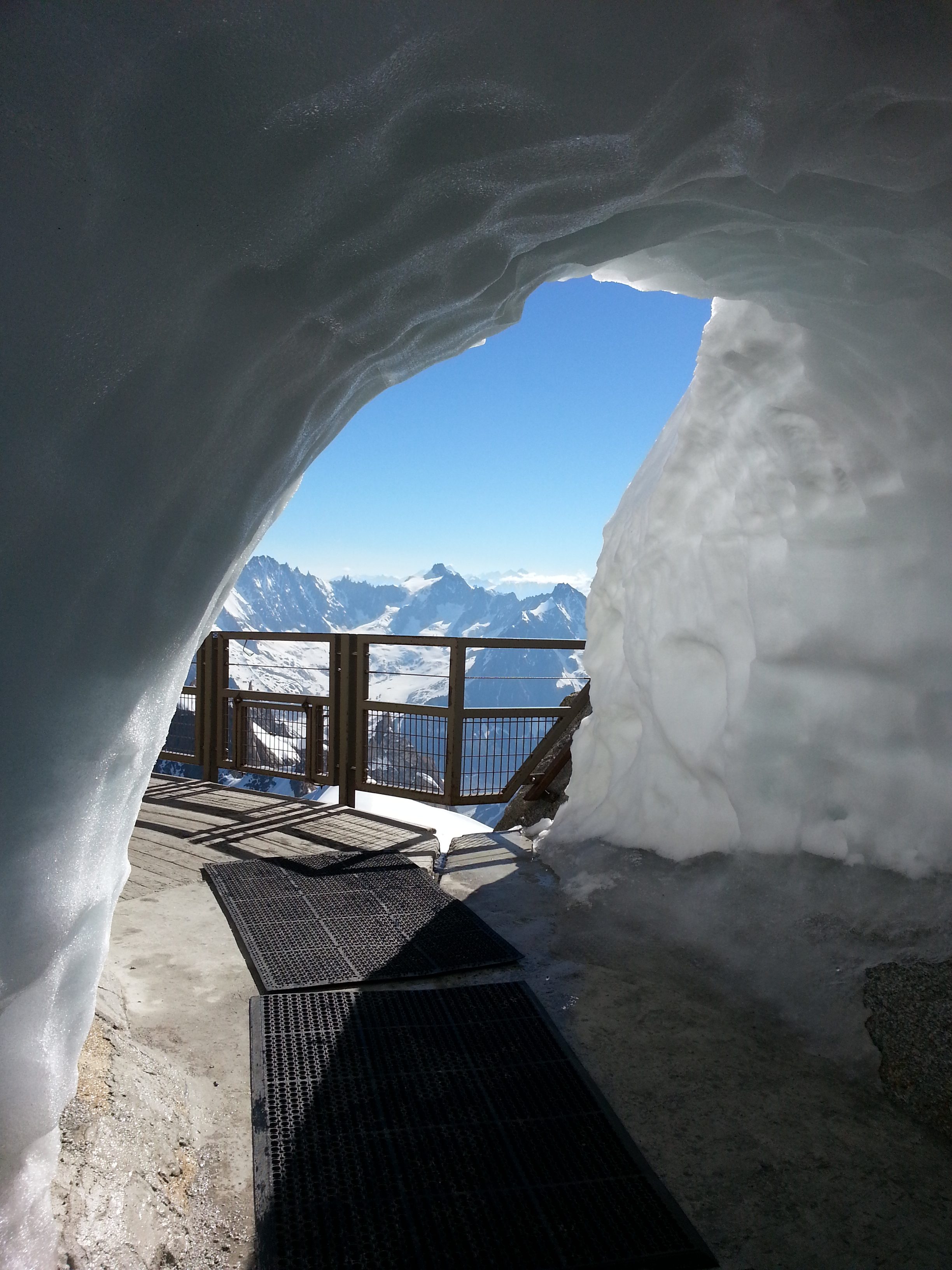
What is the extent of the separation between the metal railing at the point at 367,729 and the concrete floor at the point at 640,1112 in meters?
2.67

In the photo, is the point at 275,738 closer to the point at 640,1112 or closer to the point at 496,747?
the point at 496,747

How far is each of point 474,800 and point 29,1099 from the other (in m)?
5.08

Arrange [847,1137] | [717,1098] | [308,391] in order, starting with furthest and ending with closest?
[717,1098]
[847,1137]
[308,391]

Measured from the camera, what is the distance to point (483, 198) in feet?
7.84

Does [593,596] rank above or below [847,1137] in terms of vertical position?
above

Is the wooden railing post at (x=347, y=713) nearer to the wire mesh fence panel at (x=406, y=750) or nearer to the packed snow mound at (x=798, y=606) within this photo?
the wire mesh fence panel at (x=406, y=750)

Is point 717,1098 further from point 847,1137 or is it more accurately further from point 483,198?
point 483,198

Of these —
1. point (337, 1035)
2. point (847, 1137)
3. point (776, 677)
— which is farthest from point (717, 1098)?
point (776, 677)

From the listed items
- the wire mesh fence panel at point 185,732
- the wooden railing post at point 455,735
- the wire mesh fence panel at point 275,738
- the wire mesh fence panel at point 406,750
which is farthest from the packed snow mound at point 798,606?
the wire mesh fence panel at point 185,732

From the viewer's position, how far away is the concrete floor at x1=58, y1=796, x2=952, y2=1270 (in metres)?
2.23

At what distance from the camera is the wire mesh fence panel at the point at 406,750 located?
6926 mm

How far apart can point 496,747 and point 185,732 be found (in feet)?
10.0

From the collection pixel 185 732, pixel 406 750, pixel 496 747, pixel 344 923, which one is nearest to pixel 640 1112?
pixel 344 923

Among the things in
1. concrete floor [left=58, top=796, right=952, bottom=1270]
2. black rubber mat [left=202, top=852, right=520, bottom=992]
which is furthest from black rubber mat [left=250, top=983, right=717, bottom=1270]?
black rubber mat [left=202, top=852, right=520, bottom=992]
